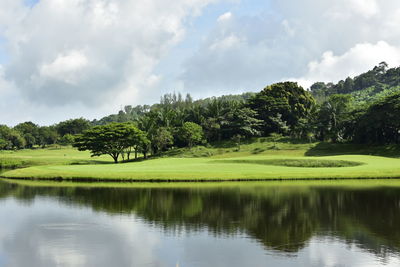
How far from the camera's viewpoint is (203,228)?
30.1 metres

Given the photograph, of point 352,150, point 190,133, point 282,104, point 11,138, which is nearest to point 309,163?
point 352,150

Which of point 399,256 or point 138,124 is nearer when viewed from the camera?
point 399,256

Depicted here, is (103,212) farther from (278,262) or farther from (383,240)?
(383,240)

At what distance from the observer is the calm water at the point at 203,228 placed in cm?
2341

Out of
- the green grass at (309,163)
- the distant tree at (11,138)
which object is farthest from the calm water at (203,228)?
the distant tree at (11,138)

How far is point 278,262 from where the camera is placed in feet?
73.0

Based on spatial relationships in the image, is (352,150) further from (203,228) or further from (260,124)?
(203,228)

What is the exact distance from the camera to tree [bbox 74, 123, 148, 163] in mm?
101562

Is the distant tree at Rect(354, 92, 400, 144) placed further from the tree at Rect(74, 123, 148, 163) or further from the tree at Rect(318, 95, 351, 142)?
the tree at Rect(74, 123, 148, 163)

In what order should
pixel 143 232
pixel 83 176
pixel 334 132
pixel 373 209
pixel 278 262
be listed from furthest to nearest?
pixel 334 132 → pixel 83 176 → pixel 373 209 → pixel 143 232 → pixel 278 262

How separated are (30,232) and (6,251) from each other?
4.60 meters

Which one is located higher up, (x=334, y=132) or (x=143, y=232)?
(x=334, y=132)

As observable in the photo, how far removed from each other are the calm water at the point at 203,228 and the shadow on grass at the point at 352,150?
2018 inches

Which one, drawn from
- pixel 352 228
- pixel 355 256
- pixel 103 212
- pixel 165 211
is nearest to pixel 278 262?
pixel 355 256
